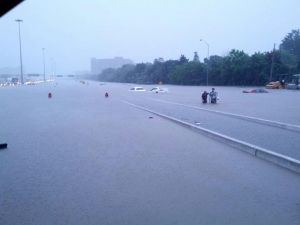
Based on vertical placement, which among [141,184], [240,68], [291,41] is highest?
[291,41]

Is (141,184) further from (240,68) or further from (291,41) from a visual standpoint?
(291,41)

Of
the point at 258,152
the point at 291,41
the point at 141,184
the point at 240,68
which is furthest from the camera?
the point at 291,41

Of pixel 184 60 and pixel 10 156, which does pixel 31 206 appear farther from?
pixel 184 60

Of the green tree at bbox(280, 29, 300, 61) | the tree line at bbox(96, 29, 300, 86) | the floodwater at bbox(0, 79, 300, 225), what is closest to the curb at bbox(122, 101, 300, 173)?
the floodwater at bbox(0, 79, 300, 225)

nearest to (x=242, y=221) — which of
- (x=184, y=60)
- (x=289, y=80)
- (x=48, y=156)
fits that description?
(x=48, y=156)

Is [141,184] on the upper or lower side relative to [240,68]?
lower

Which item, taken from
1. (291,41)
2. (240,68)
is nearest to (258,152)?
(240,68)

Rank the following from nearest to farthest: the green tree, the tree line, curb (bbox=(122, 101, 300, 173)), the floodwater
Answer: the floodwater → curb (bbox=(122, 101, 300, 173)) → the tree line → the green tree

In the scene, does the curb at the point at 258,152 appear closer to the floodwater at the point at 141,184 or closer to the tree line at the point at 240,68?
the floodwater at the point at 141,184

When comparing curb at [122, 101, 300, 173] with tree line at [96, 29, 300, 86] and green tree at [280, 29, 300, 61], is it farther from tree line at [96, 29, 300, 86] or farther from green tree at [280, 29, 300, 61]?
green tree at [280, 29, 300, 61]

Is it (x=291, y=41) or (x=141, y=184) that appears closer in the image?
(x=141, y=184)

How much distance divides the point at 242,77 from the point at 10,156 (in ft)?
243

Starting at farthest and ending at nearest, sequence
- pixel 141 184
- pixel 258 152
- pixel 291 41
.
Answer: pixel 291 41 → pixel 258 152 → pixel 141 184

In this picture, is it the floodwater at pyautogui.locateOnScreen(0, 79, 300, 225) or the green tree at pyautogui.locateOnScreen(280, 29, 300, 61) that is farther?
the green tree at pyautogui.locateOnScreen(280, 29, 300, 61)
